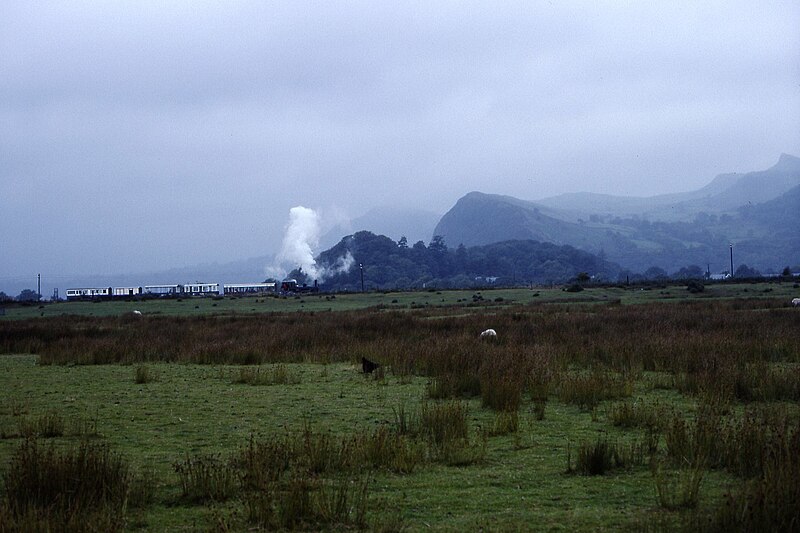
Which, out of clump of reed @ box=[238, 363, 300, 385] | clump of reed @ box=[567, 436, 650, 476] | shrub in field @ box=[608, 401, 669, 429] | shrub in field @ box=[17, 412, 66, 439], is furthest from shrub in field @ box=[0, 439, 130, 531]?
clump of reed @ box=[238, 363, 300, 385]

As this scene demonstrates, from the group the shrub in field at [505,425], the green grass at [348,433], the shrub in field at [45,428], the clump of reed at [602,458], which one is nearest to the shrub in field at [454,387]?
the green grass at [348,433]

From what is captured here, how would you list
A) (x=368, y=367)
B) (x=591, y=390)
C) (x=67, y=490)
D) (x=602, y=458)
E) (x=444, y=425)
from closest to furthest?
(x=67, y=490) < (x=602, y=458) < (x=444, y=425) < (x=591, y=390) < (x=368, y=367)

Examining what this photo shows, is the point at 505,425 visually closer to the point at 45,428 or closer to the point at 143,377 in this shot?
the point at 45,428

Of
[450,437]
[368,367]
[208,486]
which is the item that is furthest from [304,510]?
[368,367]

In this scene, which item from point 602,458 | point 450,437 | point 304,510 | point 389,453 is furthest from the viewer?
point 450,437

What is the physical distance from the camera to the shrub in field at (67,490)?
6434 mm

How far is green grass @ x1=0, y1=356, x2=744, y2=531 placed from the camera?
24.0ft

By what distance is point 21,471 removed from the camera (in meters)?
7.77

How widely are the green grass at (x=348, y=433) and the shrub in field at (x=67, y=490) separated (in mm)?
424

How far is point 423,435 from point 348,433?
3.96 ft

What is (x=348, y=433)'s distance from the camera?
11.0 m

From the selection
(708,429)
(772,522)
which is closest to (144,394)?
(708,429)

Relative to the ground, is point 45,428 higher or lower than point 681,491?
higher

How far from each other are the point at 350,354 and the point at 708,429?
46.2 feet
